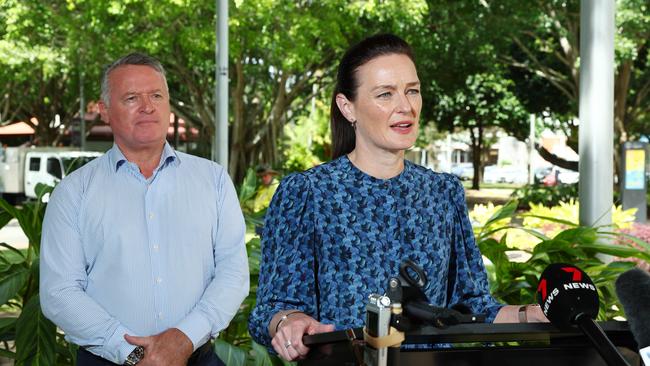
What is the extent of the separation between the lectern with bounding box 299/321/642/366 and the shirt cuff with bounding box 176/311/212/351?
48.4 inches

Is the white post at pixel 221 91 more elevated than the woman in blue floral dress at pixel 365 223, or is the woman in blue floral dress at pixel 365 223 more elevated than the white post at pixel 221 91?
the white post at pixel 221 91

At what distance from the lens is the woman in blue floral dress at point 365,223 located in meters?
2.32

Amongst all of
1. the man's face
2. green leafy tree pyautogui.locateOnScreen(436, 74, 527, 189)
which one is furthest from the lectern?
green leafy tree pyautogui.locateOnScreen(436, 74, 527, 189)

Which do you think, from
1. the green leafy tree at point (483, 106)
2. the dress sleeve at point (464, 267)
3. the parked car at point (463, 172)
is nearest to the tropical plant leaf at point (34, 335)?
the dress sleeve at point (464, 267)

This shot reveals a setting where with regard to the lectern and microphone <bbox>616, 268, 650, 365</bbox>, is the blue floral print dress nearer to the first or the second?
the lectern

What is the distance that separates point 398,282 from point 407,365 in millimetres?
289

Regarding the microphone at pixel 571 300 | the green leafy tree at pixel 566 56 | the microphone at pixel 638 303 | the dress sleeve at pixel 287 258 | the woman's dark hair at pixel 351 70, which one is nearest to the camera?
the microphone at pixel 638 303

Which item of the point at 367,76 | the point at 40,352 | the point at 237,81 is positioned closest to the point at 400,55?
the point at 367,76

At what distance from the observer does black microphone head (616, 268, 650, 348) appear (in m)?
1.33

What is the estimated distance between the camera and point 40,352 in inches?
159

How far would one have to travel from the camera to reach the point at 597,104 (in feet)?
19.3

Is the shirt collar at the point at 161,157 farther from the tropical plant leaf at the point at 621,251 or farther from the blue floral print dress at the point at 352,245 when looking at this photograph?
the tropical plant leaf at the point at 621,251

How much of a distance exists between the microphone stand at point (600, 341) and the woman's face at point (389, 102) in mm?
944

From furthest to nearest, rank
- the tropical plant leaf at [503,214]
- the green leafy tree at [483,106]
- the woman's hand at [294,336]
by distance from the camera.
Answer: the green leafy tree at [483,106]
the tropical plant leaf at [503,214]
the woman's hand at [294,336]
